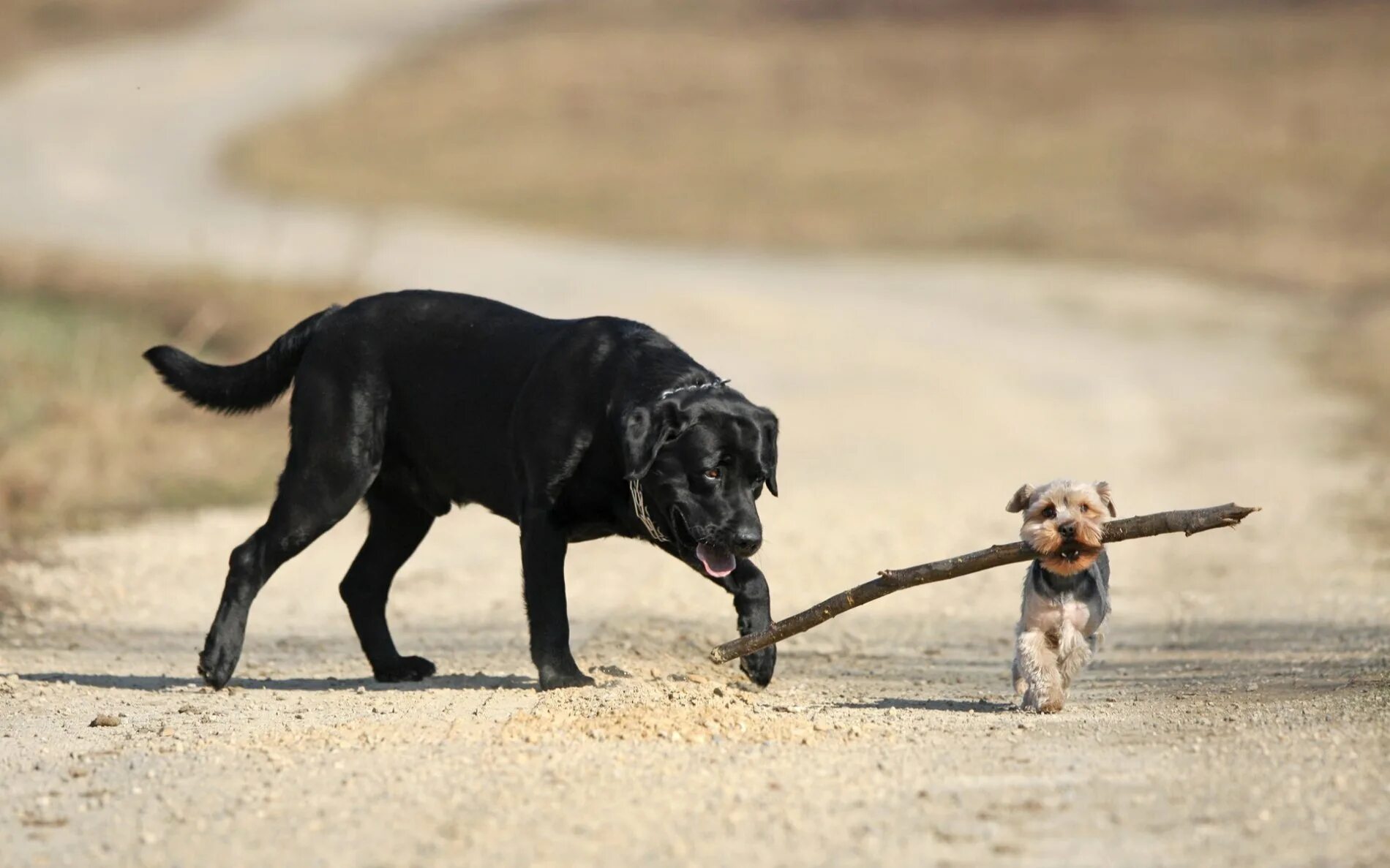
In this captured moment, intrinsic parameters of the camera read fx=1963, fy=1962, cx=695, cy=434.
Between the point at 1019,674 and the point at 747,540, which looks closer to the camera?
the point at 1019,674

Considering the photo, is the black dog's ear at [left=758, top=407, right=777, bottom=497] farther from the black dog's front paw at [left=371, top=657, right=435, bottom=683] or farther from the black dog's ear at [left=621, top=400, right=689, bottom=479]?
the black dog's front paw at [left=371, top=657, right=435, bottom=683]

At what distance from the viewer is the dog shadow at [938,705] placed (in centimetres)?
674

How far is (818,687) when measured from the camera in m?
7.48

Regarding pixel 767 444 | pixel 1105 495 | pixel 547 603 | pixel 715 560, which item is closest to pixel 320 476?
pixel 547 603

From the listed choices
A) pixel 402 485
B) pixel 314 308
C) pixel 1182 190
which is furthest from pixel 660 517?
pixel 1182 190

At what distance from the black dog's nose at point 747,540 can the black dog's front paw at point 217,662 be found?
213 centimetres

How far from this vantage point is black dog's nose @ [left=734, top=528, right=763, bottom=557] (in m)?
6.71

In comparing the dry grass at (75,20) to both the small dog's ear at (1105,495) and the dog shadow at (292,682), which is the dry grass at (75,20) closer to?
the dog shadow at (292,682)

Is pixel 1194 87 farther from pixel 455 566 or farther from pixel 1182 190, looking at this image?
pixel 455 566

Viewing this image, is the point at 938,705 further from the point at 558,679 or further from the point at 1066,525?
the point at 558,679

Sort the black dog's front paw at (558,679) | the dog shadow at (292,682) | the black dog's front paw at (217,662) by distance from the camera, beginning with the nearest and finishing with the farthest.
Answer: the black dog's front paw at (558,679), the black dog's front paw at (217,662), the dog shadow at (292,682)

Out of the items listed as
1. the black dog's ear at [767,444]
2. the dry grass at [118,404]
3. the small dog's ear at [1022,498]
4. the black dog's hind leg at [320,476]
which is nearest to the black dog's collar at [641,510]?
the black dog's ear at [767,444]

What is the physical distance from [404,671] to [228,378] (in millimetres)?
1496

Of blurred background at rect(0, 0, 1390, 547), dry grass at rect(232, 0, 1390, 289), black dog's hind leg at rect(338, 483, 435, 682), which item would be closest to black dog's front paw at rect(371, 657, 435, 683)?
black dog's hind leg at rect(338, 483, 435, 682)
